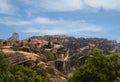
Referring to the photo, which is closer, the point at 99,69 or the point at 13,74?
the point at 99,69

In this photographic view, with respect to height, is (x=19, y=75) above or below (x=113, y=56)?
below

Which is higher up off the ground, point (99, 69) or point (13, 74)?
point (99, 69)

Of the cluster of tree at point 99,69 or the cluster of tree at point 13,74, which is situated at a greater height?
the cluster of tree at point 99,69

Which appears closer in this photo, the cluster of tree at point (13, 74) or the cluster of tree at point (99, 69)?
the cluster of tree at point (99, 69)

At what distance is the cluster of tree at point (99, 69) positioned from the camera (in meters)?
77.1

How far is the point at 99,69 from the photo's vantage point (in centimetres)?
7875

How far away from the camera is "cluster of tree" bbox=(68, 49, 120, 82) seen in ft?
253

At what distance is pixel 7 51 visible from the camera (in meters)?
149

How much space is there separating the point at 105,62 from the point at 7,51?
76.9 m

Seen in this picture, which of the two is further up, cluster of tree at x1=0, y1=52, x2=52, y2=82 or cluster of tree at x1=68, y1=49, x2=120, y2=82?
cluster of tree at x1=68, y1=49, x2=120, y2=82

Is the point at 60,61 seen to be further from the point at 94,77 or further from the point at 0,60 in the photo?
the point at 94,77

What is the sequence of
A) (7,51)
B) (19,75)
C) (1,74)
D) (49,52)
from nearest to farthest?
1. (1,74)
2. (19,75)
3. (7,51)
4. (49,52)

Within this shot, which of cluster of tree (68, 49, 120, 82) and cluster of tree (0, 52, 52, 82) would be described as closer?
cluster of tree (68, 49, 120, 82)

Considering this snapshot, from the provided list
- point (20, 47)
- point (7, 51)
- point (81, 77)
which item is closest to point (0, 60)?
point (81, 77)
